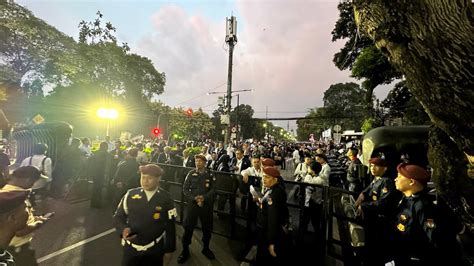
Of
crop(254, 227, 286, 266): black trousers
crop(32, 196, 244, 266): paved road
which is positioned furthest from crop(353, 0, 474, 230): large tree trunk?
crop(32, 196, 244, 266): paved road

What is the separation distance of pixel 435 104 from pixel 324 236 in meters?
2.84

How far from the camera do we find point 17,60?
25.6 m

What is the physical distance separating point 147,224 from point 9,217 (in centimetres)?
142

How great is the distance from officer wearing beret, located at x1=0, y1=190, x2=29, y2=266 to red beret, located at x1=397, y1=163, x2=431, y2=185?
12.2 ft

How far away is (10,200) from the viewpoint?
1.67 meters

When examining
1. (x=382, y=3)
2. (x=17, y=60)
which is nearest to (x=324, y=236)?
(x=382, y=3)

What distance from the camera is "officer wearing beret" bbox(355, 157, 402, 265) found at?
3262mm

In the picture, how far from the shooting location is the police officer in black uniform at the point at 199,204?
14.8 feet

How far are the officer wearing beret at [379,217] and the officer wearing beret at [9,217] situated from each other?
12.7 feet

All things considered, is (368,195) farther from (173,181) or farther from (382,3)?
(173,181)

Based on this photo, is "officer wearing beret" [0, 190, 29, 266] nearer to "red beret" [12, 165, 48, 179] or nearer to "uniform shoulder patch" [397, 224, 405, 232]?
"red beret" [12, 165, 48, 179]

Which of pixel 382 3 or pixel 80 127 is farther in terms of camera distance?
pixel 80 127

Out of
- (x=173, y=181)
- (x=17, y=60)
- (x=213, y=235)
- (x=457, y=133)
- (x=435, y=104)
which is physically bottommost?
(x=213, y=235)

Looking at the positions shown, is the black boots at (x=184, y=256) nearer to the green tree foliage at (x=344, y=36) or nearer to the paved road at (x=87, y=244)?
the paved road at (x=87, y=244)
